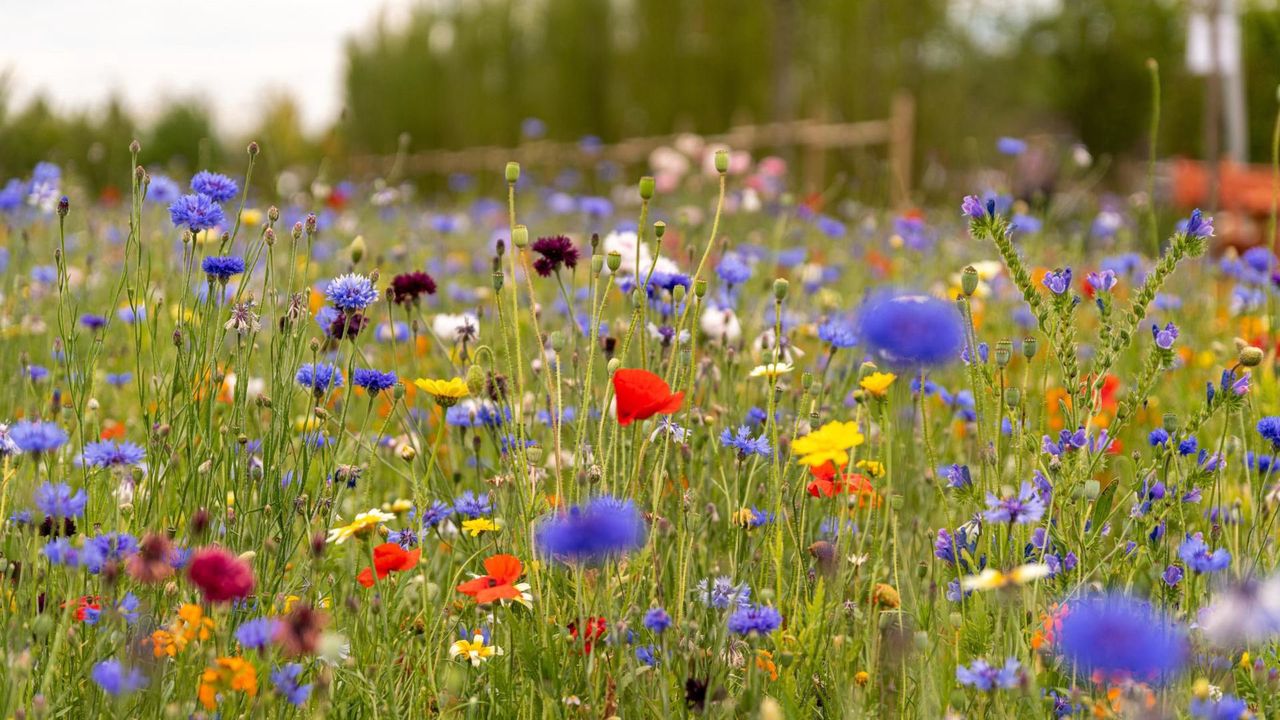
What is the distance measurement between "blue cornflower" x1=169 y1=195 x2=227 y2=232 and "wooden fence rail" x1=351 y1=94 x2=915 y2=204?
8404 mm

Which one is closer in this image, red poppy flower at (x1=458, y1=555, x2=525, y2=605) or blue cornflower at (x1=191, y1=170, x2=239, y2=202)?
red poppy flower at (x1=458, y1=555, x2=525, y2=605)

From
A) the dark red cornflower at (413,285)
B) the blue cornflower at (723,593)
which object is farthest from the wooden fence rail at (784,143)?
the blue cornflower at (723,593)

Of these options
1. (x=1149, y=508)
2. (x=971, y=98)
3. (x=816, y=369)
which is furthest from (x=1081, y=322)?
(x=971, y=98)

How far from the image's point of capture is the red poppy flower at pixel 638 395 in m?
1.48

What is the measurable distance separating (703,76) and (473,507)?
12.8m

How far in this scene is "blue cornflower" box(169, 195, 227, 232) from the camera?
1746 mm

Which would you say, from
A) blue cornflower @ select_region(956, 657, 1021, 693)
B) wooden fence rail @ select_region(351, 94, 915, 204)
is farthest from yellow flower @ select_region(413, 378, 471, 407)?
wooden fence rail @ select_region(351, 94, 915, 204)

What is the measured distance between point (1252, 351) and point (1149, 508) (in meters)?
0.31

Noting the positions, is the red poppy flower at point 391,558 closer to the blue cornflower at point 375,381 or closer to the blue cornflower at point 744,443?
the blue cornflower at point 375,381

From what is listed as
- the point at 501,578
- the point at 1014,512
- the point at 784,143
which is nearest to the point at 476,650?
the point at 501,578

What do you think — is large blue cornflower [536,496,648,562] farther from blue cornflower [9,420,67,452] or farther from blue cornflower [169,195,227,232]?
blue cornflower [169,195,227,232]

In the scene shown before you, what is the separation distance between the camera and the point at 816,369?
115 inches

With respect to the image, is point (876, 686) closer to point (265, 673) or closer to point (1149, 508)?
point (1149, 508)

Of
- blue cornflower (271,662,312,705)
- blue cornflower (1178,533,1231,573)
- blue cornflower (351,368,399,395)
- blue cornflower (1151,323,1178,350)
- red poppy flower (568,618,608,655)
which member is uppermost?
blue cornflower (1151,323,1178,350)
